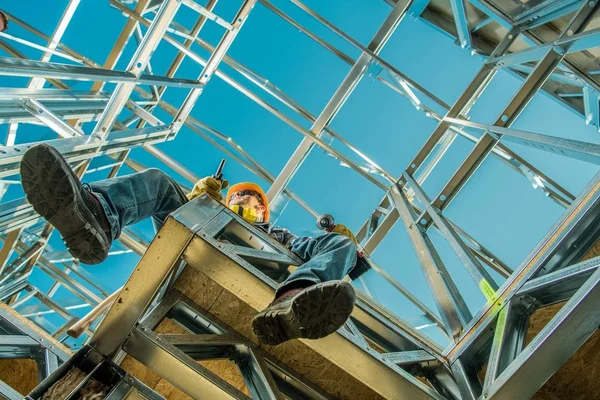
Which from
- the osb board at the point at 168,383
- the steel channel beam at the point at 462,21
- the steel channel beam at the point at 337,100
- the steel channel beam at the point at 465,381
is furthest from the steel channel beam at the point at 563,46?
the osb board at the point at 168,383

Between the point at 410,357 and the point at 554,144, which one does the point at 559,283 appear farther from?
the point at 554,144

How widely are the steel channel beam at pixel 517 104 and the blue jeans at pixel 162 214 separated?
6.35ft

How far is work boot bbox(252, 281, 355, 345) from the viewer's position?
2031mm

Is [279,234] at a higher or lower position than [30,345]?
higher

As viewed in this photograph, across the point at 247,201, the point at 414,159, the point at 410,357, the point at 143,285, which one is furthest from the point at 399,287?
the point at 143,285

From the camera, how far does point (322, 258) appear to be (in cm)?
286

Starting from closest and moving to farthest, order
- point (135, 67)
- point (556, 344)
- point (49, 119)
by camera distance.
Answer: point (556, 344), point (49, 119), point (135, 67)

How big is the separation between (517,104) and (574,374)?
2.63 m

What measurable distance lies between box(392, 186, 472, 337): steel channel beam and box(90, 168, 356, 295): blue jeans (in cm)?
95

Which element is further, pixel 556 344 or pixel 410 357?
pixel 410 357

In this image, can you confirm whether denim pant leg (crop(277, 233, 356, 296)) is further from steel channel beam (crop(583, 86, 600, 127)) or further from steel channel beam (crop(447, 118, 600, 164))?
steel channel beam (crop(583, 86, 600, 127))

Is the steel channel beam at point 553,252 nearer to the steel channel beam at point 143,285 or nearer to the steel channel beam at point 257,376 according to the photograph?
the steel channel beam at point 257,376

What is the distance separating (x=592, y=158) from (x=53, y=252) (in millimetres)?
6539

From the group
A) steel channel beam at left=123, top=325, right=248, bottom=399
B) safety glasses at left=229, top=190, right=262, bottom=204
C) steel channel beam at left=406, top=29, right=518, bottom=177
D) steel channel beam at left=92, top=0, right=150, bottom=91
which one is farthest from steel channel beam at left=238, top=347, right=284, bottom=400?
steel channel beam at left=92, top=0, right=150, bottom=91
